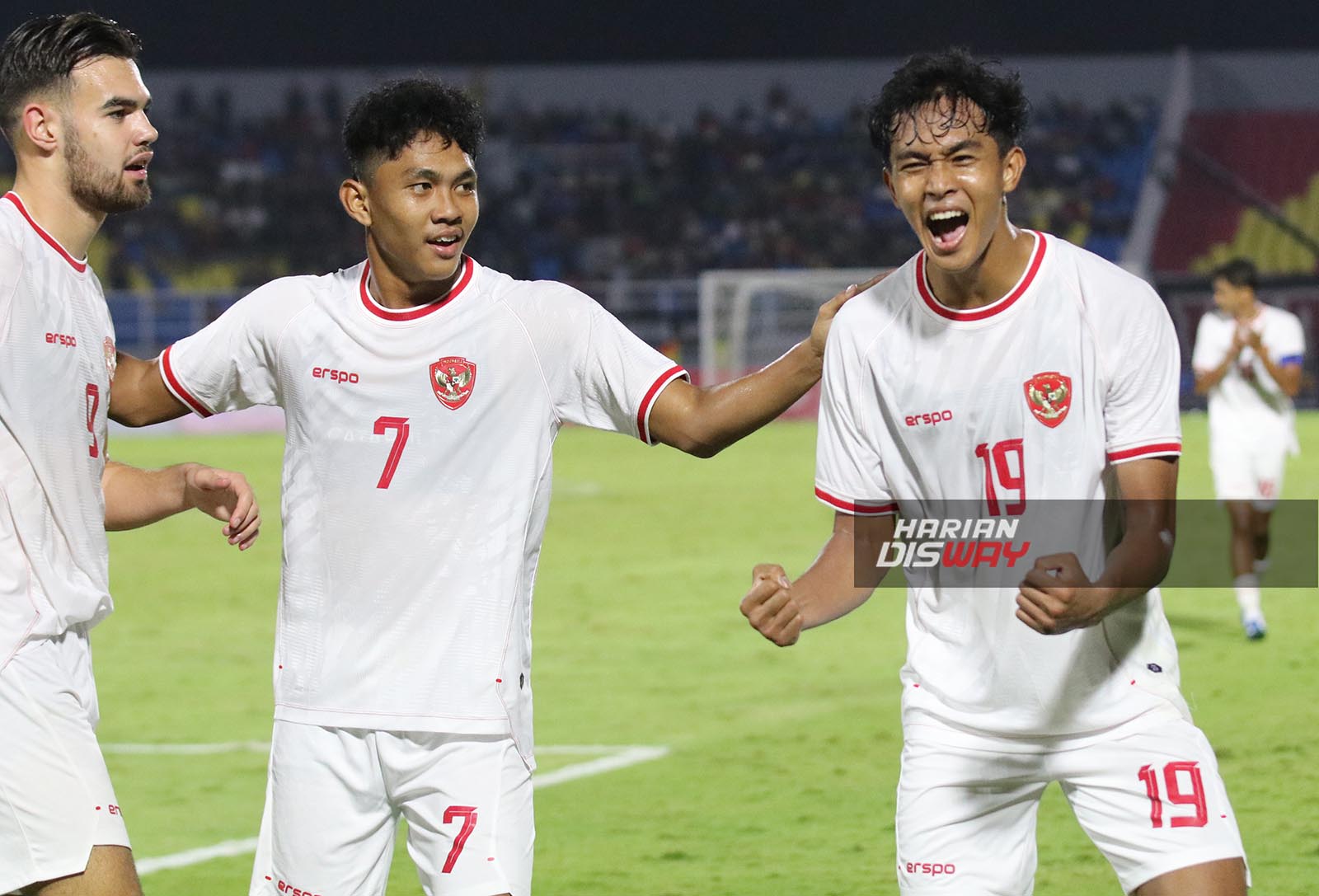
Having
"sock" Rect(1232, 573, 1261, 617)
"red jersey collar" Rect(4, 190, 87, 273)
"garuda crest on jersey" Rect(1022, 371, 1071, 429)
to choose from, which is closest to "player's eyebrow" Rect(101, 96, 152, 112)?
"red jersey collar" Rect(4, 190, 87, 273)

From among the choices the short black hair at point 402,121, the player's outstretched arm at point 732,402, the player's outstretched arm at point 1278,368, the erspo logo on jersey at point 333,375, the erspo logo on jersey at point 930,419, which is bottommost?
the erspo logo on jersey at point 930,419

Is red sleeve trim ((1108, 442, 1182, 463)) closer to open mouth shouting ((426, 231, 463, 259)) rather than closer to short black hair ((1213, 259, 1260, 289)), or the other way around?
open mouth shouting ((426, 231, 463, 259))

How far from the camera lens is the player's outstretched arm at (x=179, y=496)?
4.26 m

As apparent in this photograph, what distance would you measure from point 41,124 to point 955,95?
6.71 feet

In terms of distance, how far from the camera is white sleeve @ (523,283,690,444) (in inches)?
169

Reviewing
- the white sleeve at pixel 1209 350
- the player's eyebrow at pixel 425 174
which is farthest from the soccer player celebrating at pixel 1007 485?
the white sleeve at pixel 1209 350

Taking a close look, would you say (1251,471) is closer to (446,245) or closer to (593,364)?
(593,364)

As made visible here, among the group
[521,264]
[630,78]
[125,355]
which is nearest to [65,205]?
[125,355]

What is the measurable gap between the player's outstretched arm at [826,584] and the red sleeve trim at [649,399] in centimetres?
45

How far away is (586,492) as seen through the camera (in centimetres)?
2045

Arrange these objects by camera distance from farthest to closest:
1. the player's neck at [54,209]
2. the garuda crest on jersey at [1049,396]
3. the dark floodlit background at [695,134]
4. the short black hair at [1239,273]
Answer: the dark floodlit background at [695,134] → the short black hair at [1239,273] → the player's neck at [54,209] → the garuda crest on jersey at [1049,396]

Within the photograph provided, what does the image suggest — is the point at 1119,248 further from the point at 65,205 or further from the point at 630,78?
the point at 65,205

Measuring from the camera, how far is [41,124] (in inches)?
171

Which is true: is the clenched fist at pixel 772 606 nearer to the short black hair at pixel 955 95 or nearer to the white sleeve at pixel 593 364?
the white sleeve at pixel 593 364
